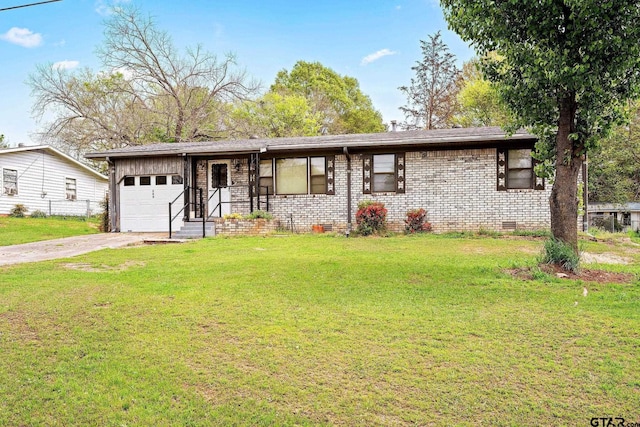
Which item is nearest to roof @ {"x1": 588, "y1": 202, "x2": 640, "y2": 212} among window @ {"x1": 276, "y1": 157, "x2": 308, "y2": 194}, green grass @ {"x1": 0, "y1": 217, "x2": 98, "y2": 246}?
window @ {"x1": 276, "y1": 157, "x2": 308, "y2": 194}

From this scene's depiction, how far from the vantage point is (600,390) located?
9.49 feet

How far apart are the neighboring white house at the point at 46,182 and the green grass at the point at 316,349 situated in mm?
18228

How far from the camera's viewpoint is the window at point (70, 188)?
24.2 m

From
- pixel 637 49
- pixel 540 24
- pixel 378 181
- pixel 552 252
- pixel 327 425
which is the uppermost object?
pixel 540 24

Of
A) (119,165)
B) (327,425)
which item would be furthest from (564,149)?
(119,165)

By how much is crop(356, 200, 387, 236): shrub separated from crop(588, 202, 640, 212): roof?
14.7 m

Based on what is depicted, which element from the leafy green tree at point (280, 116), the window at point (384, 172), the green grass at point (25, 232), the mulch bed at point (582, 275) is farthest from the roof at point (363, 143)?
the leafy green tree at point (280, 116)

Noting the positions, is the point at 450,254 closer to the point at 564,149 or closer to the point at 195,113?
the point at 564,149

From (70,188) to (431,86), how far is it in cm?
2547

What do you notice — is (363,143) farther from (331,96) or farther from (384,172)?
(331,96)

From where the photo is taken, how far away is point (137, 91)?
2670 centimetres

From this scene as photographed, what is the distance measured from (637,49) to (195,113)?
84.1 ft

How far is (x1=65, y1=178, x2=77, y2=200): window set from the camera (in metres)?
24.2

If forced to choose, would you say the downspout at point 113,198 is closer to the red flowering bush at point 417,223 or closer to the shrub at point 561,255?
the red flowering bush at point 417,223
